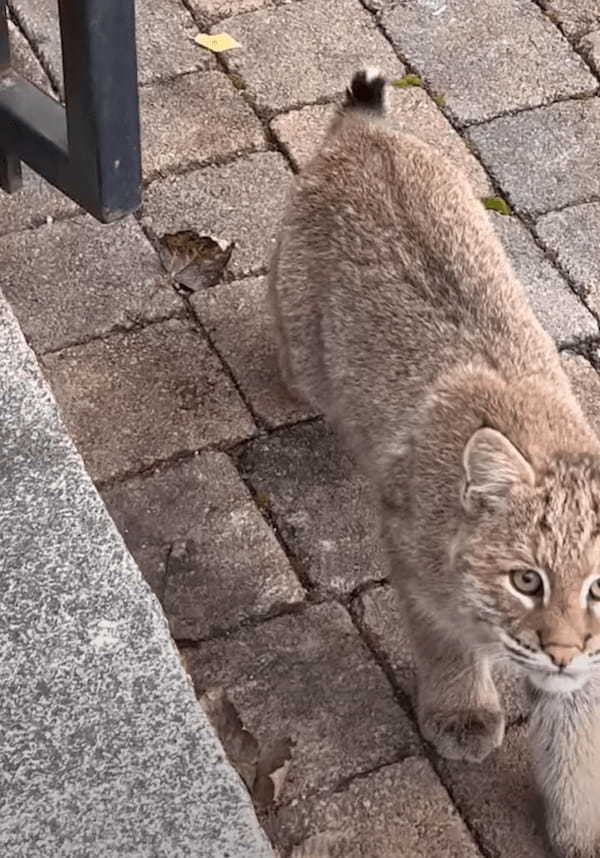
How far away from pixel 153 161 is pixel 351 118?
33.8 inches

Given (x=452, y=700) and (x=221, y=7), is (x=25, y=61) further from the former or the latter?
(x=452, y=700)

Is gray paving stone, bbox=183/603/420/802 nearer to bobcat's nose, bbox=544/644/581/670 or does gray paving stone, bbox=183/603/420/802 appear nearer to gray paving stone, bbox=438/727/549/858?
gray paving stone, bbox=438/727/549/858

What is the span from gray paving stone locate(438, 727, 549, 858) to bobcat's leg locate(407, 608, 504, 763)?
0.12 ft

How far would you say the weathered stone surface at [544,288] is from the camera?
4.31 m

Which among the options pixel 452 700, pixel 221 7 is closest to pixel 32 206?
pixel 221 7

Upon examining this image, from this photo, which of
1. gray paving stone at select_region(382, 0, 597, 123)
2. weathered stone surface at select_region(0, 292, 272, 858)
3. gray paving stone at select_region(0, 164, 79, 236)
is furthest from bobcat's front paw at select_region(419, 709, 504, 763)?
gray paving stone at select_region(382, 0, 597, 123)

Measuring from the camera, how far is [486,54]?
5023 mm

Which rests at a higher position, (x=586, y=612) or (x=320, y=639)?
(x=586, y=612)

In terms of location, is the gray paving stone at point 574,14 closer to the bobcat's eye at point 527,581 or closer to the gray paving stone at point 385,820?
the bobcat's eye at point 527,581

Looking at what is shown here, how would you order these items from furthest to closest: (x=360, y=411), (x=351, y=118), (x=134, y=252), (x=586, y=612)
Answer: (x=134, y=252)
(x=351, y=118)
(x=360, y=411)
(x=586, y=612)

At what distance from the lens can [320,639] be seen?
146 inches

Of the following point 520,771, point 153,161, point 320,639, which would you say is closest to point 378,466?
point 320,639

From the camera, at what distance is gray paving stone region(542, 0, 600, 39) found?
16.7 ft

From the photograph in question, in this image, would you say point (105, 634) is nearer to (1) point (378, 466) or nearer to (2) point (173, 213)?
(1) point (378, 466)
